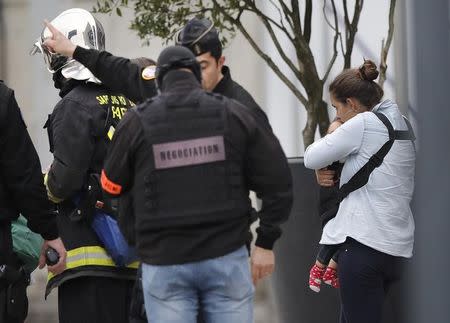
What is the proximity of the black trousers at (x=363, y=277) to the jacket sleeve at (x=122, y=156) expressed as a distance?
1.50 meters

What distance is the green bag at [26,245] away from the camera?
488 centimetres

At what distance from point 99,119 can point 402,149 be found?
4.53ft

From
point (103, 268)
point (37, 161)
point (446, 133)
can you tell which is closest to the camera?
point (446, 133)

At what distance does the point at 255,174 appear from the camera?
161 inches

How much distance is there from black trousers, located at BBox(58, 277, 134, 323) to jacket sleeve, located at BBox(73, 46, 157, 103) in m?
0.85

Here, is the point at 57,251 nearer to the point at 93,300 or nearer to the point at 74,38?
the point at 93,300

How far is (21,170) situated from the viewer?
461 centimetres

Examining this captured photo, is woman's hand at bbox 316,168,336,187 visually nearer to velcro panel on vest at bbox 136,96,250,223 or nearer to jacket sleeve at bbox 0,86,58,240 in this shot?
jacket sleeve at bbox 0,86,58,240

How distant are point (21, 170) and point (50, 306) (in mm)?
4870

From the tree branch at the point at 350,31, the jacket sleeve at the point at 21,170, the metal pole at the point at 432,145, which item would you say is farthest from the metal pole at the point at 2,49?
the metal pole at the point at 432,145

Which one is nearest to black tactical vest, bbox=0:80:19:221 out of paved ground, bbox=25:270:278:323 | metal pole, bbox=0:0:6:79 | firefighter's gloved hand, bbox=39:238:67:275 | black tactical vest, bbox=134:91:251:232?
firefighter's gloved hand, bbox=39:238:67:275

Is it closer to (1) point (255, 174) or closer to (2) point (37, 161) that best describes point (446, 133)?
(1) point (255, 174)

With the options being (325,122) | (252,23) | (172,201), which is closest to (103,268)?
(172,201)

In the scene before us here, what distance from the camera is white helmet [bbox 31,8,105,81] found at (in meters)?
5.11
